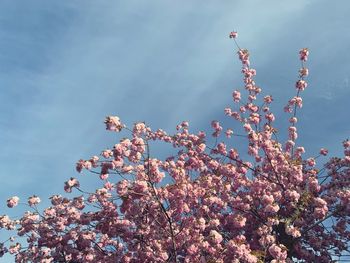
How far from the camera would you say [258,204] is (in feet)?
54.1

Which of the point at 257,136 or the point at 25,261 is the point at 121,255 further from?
the point at 257,136

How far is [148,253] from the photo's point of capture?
544 inches

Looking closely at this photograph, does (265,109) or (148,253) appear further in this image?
(265,109)

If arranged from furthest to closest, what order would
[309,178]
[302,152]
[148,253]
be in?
1. [302,152]
2. [309,178]
3. [148,253]

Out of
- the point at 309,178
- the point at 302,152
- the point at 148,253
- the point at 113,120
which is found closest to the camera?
the point at 113,120

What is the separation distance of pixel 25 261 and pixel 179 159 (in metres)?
6.82

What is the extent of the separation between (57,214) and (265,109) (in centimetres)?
938

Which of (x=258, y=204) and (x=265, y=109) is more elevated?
(x=265, y=109)

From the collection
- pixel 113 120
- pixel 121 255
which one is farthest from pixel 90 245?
pixel 113 120

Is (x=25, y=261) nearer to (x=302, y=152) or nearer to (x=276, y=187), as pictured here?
(x=276, y=187)

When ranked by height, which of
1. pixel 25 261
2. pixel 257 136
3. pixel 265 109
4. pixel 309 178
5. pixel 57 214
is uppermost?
pixel 265 109

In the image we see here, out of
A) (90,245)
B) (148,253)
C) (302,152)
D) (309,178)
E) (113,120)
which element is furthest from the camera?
(302,152)

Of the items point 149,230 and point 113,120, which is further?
point 149,230

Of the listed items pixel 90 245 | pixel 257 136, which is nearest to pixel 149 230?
pixel 90 245
